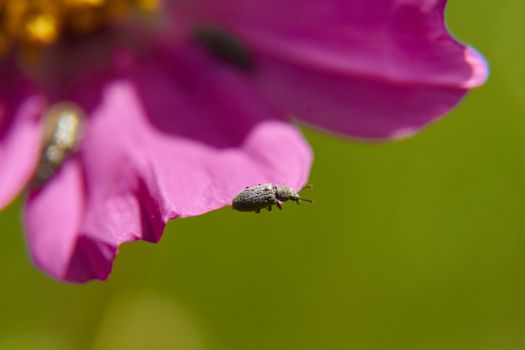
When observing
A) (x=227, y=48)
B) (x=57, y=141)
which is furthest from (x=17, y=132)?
(x=227, y=48)

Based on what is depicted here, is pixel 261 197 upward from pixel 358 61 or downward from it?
downward

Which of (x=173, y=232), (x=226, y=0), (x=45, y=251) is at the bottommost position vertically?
(x=45, y=251)

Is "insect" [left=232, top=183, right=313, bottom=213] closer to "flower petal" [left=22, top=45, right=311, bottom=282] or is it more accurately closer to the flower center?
"flower petal" [left=22, top=45, right=311, bottom=282]

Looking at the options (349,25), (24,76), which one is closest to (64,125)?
(24,76)

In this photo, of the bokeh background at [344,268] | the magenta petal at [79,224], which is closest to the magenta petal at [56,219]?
the magenta petal at [79,224]

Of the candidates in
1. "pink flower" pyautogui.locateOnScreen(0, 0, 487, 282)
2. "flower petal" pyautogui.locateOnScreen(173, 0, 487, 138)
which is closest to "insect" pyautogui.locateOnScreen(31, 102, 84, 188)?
"pink flower" pyautogui.locateOnScreen(0, 0, 487, 282)

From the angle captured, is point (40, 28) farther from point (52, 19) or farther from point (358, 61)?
point (358, 61)

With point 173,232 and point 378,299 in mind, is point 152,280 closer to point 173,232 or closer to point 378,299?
point 173,232
